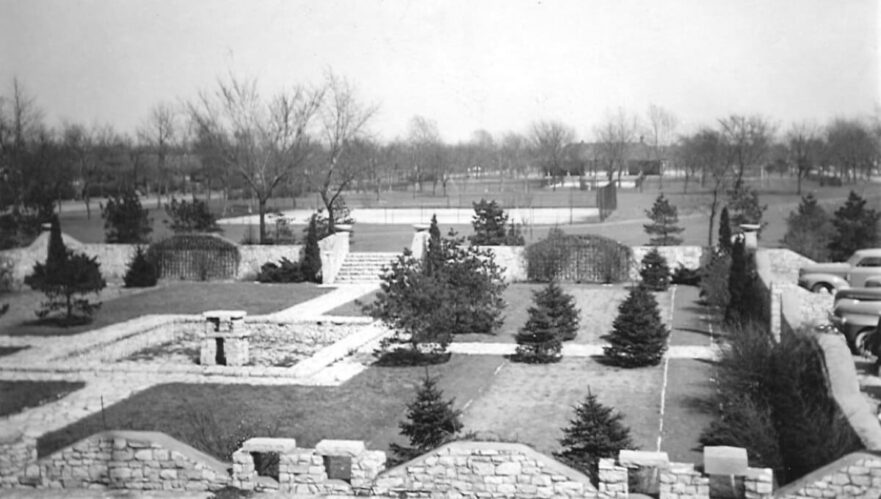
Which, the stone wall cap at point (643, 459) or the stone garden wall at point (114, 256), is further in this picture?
the stone garden wall at point (114, 256)

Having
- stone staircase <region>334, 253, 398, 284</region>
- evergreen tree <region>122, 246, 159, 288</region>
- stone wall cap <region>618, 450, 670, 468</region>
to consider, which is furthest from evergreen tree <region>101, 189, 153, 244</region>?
stone wall cap <region>618, 450, 670, 468</region>

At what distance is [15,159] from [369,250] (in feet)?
60.7

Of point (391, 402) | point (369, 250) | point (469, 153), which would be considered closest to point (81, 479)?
point (391, 402)

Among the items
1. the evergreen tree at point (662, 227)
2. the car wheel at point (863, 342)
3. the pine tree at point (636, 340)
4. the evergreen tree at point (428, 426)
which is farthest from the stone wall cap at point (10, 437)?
the evergreen tree at point (662, 227)

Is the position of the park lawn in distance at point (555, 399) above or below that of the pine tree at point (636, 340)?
below

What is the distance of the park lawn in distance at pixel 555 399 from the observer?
1121 centimetres

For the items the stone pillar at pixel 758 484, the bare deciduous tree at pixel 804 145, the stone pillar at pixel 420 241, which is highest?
the bare deciduous tree at pixel 804 145

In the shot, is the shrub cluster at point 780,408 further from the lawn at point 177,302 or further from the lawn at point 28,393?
the lawn at point 177,302

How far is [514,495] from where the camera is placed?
8.74m

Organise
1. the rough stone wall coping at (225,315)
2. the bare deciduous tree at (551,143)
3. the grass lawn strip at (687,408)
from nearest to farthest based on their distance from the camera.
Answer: the grass lawn strip at (687,408)
the rough stone wall coping at (225,315)
the bare deciduous tree at (551,143)

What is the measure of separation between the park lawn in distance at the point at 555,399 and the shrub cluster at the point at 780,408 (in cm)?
104

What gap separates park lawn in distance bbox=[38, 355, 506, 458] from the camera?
37.5ft

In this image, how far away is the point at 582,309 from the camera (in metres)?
20.2

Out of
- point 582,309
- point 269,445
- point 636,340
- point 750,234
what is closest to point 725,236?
point 750,234
